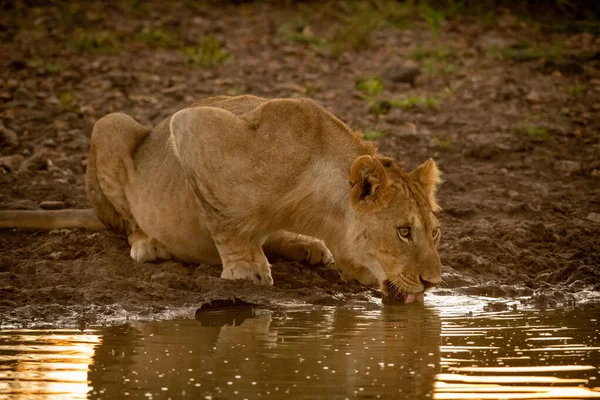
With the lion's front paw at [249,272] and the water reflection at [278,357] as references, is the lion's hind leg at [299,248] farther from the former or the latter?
the water reflection at [278,357]

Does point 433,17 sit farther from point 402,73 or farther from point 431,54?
point 402,73

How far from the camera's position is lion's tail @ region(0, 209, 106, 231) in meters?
8.45

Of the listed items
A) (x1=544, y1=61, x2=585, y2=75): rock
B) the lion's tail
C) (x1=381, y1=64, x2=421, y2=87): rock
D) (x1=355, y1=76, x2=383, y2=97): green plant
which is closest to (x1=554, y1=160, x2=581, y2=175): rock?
(x1=355, y1=76, x2=383, y2=97): green plant

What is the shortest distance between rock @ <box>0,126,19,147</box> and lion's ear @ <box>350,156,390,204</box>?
476 centimetres

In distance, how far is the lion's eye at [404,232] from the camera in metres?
6.69

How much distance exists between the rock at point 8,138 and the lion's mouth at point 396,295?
4880mm

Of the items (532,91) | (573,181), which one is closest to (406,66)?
(532,91)

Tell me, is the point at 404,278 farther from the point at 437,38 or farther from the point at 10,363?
the point at 437,38

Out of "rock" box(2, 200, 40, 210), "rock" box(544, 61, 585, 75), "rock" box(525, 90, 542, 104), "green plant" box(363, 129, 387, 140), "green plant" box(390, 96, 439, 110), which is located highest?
"rock" box(544, 61, 585, 75)

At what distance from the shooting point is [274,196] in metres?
7.07

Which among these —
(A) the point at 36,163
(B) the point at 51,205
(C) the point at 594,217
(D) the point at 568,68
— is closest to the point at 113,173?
(B) the point at 51,205

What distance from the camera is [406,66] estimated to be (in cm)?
1284

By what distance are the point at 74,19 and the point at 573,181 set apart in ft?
25.0

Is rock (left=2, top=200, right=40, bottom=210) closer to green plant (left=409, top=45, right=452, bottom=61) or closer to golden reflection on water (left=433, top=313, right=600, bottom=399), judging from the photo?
golden reflection on water (left=433, top=313, right=600, bottom=399)
